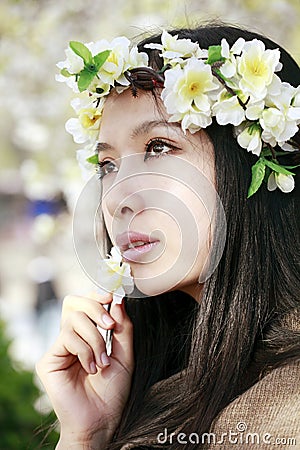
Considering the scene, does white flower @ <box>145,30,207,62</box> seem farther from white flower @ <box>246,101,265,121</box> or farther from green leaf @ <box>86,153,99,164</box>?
green leaf @ <box>86,153,99,164</box>

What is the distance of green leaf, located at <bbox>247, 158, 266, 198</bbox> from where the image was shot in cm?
209

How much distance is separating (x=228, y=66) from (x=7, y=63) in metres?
4.06

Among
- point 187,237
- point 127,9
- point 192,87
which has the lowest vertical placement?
point 187,237

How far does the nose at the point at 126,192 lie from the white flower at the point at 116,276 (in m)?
0.12

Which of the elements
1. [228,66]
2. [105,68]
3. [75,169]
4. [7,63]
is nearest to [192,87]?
[228,66]

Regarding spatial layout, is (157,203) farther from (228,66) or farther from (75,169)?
(75,169)

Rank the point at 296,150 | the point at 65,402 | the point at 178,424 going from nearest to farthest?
the point at 178,424
the point at 296,150
the point at 65,402

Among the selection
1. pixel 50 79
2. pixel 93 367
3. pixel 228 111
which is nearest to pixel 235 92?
pixel 228 111

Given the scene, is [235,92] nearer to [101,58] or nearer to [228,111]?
[228,111]

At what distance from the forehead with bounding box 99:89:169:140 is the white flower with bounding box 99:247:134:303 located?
310 millimetres

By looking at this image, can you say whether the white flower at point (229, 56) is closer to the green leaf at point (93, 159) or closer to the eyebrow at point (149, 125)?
the eyebrow at point (149, 125)

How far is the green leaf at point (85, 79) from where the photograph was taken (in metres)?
2.22

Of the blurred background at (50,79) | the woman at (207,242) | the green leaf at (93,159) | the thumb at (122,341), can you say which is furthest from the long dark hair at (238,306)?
the blurred background at (50,79)

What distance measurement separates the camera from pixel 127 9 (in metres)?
5.34
